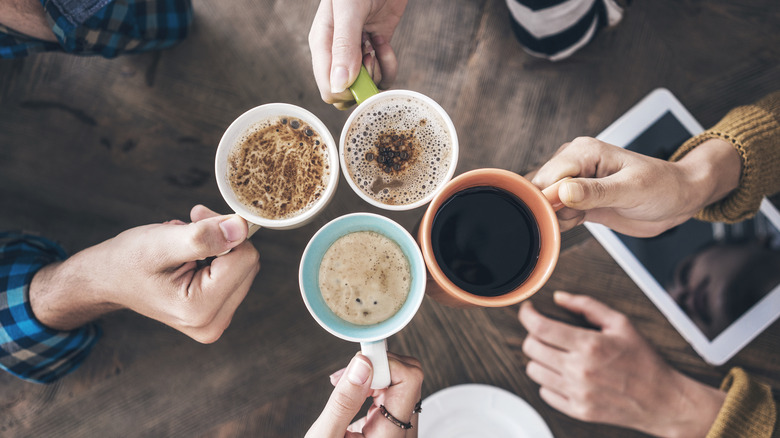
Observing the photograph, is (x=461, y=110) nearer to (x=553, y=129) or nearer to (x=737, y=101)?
(x=553, y=129)

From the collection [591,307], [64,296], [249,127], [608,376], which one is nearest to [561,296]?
[591,307]

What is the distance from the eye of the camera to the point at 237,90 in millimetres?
1106

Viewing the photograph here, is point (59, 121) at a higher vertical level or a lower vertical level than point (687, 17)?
lower

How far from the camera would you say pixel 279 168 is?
86 cm

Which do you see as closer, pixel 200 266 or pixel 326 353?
pixel 200 266

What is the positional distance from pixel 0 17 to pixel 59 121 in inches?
10.2

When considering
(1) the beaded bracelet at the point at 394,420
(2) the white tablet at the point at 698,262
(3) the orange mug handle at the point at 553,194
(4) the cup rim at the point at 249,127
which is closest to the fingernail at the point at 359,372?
(1) the beaded bracelet at the point at 394,420

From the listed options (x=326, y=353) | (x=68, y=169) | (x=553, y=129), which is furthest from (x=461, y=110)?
(x=68, y=169)

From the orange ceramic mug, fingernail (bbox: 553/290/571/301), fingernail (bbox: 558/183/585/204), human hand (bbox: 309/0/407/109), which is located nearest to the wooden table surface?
fingernail (bbox: 553/290/571/301)

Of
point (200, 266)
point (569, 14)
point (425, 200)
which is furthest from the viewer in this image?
point (569, 14)

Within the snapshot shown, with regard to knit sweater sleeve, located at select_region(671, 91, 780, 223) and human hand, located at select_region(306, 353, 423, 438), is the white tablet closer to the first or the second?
knit sweater sleeve, located at select_region(671, 91, 780, 223)

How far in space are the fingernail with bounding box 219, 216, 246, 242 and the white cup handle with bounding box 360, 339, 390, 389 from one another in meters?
0.30

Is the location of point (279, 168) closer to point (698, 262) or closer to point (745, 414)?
point (698, 262)

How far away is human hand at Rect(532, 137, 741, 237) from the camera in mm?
793
